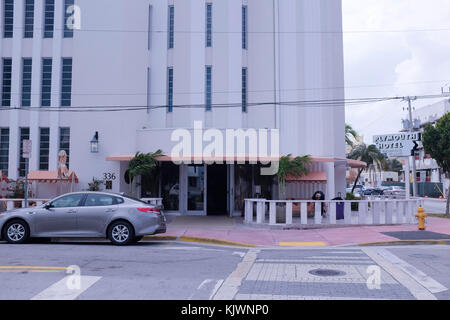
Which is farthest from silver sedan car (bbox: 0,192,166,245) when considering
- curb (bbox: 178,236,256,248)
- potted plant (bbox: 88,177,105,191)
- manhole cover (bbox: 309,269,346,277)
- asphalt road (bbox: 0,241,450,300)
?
potted plant (bbox: 88,177,105,191)

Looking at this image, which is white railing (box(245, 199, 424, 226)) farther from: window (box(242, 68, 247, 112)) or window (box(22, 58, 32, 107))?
window (box(22, 58, 32, 107))

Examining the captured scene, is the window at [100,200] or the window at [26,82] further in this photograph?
the window at [26,82]

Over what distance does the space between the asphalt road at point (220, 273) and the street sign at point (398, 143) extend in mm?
6889

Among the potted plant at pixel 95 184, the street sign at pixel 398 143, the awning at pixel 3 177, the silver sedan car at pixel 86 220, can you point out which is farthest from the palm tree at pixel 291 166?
the awning at pixel 3 177

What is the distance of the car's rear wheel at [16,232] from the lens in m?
10.8

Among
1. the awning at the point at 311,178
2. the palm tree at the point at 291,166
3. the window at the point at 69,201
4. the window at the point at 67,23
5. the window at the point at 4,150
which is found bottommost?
the window at the point at 69,201

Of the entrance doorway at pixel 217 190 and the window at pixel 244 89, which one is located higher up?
the window at pixel 244 89

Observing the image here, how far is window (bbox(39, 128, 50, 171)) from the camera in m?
18.4

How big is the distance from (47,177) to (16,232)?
676 cm

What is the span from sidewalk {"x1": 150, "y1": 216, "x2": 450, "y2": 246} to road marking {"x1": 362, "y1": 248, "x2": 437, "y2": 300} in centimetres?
Answer: 197

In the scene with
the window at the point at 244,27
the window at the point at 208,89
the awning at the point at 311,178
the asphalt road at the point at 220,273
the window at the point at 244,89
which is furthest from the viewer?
the window at the point at 244,27

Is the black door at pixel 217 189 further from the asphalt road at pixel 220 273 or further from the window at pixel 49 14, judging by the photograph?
the window at pixel 49 14

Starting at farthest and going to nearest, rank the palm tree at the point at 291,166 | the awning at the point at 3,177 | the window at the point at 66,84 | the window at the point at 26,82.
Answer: the window at the point at 26,82, the window at the point at 66,84, the awning at the point at 3,177, the palm tree at the point at 291,166

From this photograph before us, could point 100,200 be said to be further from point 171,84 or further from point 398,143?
point 398,143
